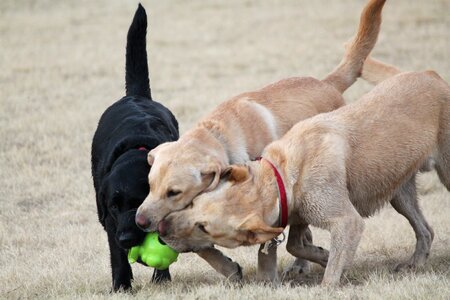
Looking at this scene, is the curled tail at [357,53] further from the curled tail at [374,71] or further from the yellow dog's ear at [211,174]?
the yellow dog's ear at [211,174]

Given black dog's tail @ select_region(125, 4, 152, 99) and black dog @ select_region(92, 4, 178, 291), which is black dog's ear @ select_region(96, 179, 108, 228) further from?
black dog's tail @ select_region(125, 4, 152, 99)

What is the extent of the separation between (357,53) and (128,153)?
8.62 ft

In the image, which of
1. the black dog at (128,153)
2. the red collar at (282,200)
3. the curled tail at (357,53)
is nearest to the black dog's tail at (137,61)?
the black dog at (128,153)

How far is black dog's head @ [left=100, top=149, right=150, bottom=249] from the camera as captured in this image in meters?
5.52

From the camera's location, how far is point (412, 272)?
6359 mm

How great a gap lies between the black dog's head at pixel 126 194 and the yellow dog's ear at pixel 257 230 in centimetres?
80

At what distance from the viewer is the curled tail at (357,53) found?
727cm

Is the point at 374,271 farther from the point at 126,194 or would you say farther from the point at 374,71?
the point at 126,194

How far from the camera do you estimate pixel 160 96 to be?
1456 cm

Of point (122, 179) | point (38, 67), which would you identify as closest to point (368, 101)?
point (122, 179)

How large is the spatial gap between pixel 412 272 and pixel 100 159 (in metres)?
2.65

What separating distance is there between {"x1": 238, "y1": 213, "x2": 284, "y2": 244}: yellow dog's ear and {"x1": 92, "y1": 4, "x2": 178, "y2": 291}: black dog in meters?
0.81

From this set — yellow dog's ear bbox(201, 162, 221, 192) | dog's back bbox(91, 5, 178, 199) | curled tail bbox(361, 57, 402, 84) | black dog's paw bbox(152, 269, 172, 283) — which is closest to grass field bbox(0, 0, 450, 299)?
black dog's paw bbox(152, 269, 172, 283)

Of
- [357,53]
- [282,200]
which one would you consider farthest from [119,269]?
[357,53]
